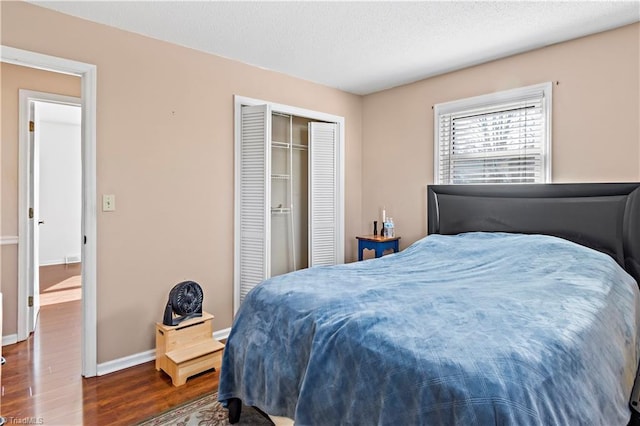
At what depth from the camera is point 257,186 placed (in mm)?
3475

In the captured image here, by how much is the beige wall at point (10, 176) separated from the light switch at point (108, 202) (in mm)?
1241

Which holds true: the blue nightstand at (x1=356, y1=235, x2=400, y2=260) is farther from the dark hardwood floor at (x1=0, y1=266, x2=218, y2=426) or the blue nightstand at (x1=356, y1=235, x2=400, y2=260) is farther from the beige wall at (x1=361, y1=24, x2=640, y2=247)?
the dark hardwood floor at (x1=0, y1=266, x2=218, y2=426)

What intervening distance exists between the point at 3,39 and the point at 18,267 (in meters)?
1.93

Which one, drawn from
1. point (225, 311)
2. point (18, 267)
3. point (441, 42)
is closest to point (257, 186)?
point (225, 311)

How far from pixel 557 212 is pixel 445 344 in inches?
81.3

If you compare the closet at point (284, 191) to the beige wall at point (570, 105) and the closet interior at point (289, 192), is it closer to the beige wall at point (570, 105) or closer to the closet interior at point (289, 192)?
the closet interior at point (289, 192)

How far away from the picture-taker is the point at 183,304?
2.81 m

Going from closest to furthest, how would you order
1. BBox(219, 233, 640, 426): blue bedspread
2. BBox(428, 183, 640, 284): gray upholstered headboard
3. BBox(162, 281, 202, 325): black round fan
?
BBox(219, 233, 640, 426): blue bedspread
BBox(428, 183, 640, 284): gray upholstered headboard
BBox(162, 281, 202, 325): black round fan

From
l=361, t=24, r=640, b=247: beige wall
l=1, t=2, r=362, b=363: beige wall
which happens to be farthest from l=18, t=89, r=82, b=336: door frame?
l=361, t=24, r=640, b=247: beige wall

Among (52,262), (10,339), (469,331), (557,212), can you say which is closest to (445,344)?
(469,331)

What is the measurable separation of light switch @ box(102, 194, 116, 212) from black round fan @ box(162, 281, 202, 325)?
738mm

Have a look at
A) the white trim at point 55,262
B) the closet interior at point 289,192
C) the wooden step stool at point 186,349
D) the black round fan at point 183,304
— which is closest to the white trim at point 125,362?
the wooden step stool at point 186,349

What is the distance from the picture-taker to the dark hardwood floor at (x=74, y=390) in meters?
2.20

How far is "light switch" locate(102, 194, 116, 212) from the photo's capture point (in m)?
2.73
